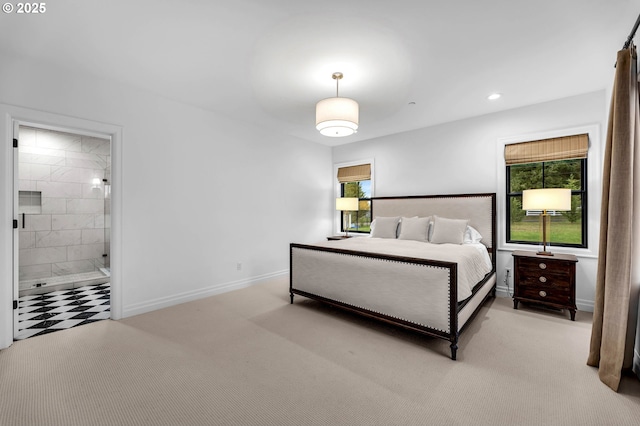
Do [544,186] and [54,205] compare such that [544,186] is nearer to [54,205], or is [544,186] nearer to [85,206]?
[85,206]

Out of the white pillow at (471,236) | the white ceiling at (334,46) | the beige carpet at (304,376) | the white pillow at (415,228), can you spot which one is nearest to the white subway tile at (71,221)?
the beige carpet at (304,376)

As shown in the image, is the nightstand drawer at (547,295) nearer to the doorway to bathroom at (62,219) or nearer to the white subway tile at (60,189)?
the doorway to bathroom at (62,219)

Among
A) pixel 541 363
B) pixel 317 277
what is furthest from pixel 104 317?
pixel 541 363

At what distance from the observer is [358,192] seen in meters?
5.94

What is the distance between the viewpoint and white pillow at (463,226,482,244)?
393 cm

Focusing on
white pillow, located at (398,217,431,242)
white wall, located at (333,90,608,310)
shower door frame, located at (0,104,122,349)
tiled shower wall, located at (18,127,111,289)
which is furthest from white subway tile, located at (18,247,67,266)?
white pillow, located at (398,217,431,242)

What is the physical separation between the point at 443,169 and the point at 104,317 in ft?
16.8

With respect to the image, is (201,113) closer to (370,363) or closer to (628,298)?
(370,363)

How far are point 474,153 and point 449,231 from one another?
134 cm

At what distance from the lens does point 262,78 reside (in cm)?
300

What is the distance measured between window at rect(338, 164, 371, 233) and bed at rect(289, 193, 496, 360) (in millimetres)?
1002

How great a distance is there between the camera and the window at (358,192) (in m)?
5.65

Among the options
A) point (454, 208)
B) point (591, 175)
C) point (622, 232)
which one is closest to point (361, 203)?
point (454, 208)

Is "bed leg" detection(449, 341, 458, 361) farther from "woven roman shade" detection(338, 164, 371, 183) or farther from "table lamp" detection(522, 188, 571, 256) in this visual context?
"woven roman shade" detection(338, 164, 371, 183)
